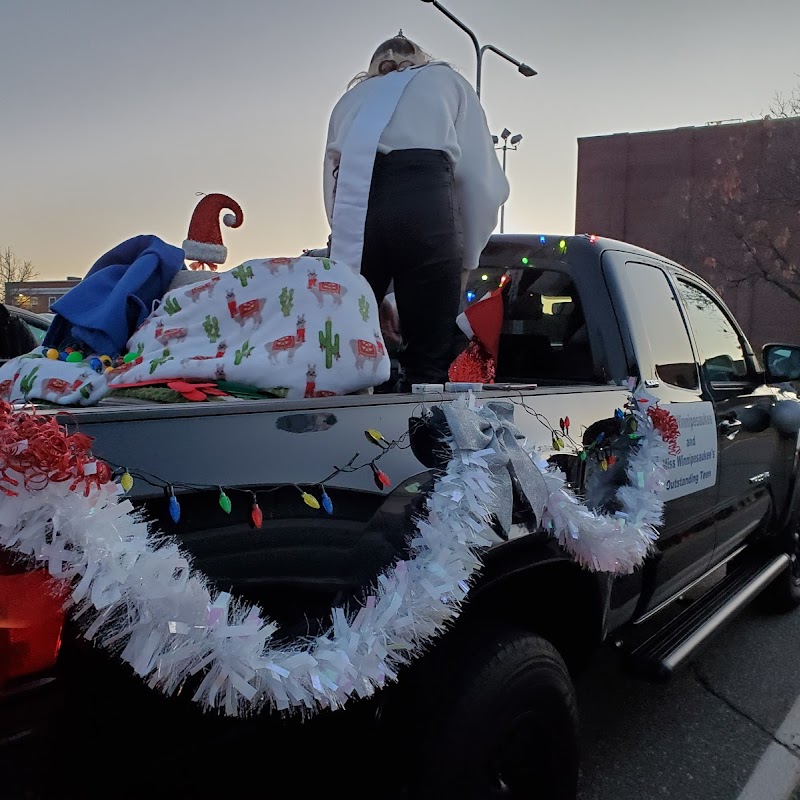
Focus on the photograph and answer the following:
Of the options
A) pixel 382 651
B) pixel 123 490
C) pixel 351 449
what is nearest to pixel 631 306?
pixel 351 449

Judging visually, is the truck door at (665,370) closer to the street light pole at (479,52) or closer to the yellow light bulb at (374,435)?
the yellow light bulb at (374,435)

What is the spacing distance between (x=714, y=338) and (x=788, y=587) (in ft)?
5.96

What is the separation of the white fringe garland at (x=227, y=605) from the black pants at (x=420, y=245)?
4.28 feet

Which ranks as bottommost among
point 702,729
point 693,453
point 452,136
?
point 702,729

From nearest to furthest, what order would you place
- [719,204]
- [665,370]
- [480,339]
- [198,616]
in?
1. [198,616]
2. [665,370]
3. [480,339]
4. [719,204]

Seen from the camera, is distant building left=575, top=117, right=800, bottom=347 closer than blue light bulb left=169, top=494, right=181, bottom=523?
No

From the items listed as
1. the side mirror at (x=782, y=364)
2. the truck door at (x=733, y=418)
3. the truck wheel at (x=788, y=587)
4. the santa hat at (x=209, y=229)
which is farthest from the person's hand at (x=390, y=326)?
the truck wheel at (x=788, y=587)

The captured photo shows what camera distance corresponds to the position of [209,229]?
116 inches

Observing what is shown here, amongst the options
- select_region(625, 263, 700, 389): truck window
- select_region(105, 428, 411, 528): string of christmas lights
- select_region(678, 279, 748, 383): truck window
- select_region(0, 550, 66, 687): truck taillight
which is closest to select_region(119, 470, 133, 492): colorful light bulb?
select_region(105, 428, 411, 528): string of christmas lights

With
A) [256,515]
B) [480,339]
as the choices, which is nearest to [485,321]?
[480,339]

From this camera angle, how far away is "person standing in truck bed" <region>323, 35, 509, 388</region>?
2830 millimetres

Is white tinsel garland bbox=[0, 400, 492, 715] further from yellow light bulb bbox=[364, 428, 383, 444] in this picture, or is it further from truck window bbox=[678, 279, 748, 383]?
truck window bbox=[678, 279, 748, 383]

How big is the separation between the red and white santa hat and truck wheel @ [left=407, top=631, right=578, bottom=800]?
1553mm

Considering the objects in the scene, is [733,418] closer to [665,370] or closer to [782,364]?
[665,370]
